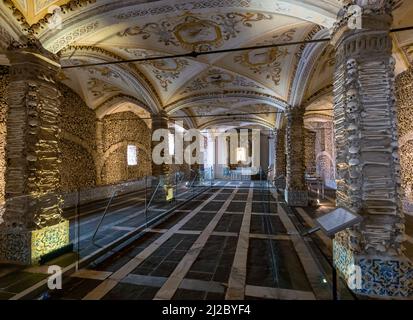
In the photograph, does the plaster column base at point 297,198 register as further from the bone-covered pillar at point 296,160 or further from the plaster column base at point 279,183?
the plaster column base at point 279,183

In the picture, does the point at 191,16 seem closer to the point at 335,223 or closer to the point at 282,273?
the point at 335,223

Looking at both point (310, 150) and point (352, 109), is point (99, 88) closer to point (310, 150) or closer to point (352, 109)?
point (352, 109)

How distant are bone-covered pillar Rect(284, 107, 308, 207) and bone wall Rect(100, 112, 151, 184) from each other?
6.87 metres

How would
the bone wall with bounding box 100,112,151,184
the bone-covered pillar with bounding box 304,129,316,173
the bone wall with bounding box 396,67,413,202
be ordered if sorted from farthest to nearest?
the bone-covered pillar with bounding box 304,129,316,173 → the bone wall with bounding box 100,112,151,184 → the bone wall with bounding box 396,67,413,202

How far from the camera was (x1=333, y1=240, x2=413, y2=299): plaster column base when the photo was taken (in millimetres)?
2574

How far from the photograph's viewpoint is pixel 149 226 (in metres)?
5.85

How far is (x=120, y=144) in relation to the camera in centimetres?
1189

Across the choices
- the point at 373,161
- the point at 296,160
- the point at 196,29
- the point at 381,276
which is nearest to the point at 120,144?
the point at 196,29

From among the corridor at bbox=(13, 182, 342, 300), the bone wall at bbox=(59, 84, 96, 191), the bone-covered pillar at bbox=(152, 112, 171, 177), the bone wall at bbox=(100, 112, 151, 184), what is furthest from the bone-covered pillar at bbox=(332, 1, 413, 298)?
the bone wall at bbox=(59, 84, 96, 191)

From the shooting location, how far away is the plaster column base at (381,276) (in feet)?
8.45

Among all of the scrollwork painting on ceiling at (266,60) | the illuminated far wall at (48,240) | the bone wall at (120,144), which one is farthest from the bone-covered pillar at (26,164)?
the bone wall at (120,144)

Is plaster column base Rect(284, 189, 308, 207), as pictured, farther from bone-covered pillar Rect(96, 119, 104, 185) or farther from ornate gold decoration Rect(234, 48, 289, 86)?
bone-covered pillar Rect(96, 119, 104, 185)
